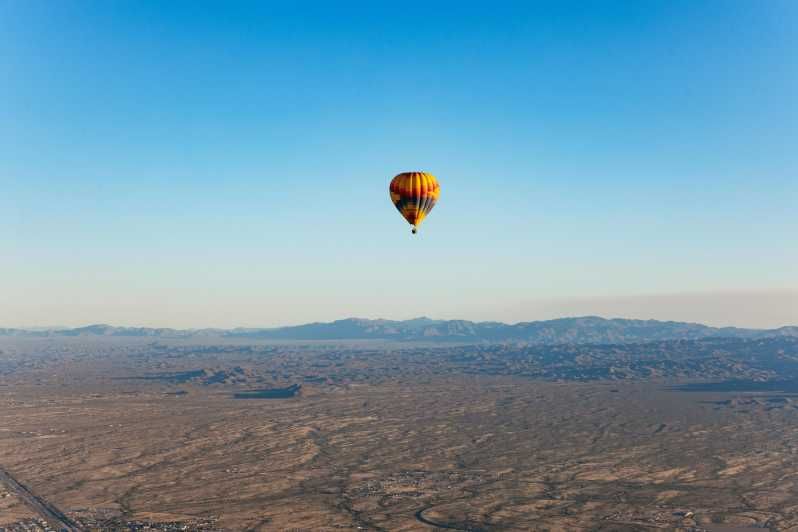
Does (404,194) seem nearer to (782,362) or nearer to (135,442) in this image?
(135,442)

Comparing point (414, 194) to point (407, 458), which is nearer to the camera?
point (414, 194)

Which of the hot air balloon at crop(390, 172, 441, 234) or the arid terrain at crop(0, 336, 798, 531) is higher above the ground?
the hot air balloon at crop(390, 172, 441, 234)

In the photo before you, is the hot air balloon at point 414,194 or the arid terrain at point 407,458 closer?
the arid terrain at point 407,458

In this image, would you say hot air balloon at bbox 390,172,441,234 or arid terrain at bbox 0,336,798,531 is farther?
hot air balloon at bbox 390,172,441,234

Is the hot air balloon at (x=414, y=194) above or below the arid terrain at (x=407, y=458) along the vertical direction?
above

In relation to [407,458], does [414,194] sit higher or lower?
higher
